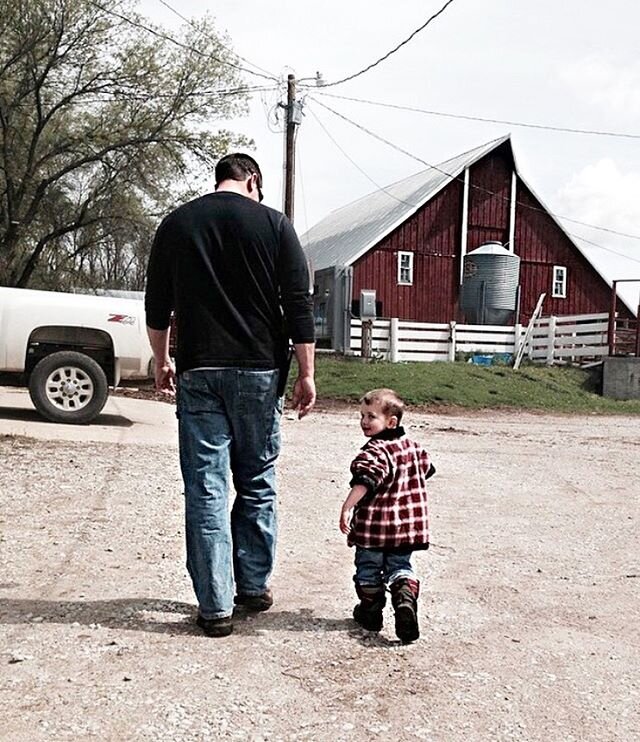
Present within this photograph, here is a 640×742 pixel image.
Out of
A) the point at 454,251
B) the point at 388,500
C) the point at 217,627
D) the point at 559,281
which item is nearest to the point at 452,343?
the point at 454,251

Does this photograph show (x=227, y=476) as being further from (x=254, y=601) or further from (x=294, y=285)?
(x=294, y=285)

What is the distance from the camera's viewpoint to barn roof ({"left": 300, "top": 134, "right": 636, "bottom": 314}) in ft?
103

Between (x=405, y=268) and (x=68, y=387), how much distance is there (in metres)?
22.2

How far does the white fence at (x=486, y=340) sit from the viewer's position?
25.8 m

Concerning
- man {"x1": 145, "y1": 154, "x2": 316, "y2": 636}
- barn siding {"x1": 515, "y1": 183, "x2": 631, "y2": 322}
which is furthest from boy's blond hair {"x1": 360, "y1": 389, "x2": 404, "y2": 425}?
barn siding {"x1": 515, "y1": 183, "x2": 631, "y2": 322}

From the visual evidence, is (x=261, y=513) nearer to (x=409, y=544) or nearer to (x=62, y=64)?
(x=409, y=544)

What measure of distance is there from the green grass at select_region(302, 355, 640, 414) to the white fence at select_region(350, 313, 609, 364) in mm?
2004

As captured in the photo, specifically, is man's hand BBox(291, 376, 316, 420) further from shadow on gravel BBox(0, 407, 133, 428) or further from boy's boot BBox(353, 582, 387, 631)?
shadow on gravel BBox(0, 407, 133, 428)

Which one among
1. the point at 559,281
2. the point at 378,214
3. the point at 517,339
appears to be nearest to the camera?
the point at 517,339

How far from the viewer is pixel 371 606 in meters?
3.89

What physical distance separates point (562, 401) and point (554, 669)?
1693cm

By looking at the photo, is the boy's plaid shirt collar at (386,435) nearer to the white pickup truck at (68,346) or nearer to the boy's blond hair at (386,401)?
the boy's blond hair at (386,401)

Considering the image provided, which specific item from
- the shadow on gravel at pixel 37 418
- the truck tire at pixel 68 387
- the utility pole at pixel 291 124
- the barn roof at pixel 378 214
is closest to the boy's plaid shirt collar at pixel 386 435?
the truck tire at pixel 68 387

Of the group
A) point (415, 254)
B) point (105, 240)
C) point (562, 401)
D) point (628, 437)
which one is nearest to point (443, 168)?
point (415, 254)
